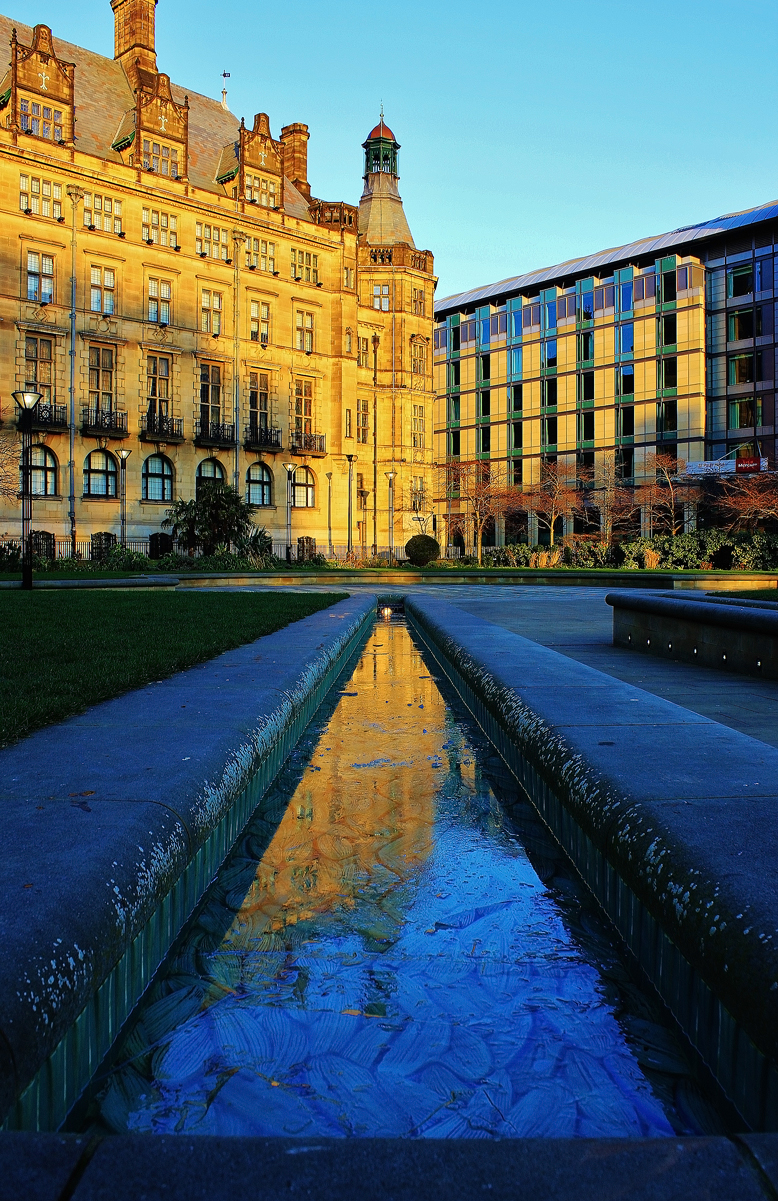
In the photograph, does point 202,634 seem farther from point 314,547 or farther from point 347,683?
point 314,547

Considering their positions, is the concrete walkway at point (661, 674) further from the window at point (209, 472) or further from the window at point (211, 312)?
the window at point (211, 312)

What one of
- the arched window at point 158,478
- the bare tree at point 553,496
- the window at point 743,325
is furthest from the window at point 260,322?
the window at point 743,325

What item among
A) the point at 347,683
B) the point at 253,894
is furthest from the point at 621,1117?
the point at 347,683

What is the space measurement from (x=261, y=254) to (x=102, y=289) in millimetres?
10307

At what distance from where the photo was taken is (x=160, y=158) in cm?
4300

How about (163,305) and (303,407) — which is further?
(303,407)

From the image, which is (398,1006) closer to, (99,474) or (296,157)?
(99,474)

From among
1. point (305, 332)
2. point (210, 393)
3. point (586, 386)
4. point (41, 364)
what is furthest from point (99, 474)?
point (586, 386)

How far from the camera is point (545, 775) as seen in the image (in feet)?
13.5

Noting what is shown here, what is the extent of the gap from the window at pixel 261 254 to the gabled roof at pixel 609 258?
25.4 metres

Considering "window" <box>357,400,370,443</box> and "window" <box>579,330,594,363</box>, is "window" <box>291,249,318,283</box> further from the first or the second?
"window" <box>579,330,594,363</box>

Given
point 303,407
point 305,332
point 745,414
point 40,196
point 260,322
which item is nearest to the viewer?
point 40,196

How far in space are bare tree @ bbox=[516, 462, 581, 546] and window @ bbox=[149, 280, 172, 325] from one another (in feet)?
87.8

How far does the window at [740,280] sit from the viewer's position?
5456 cm
